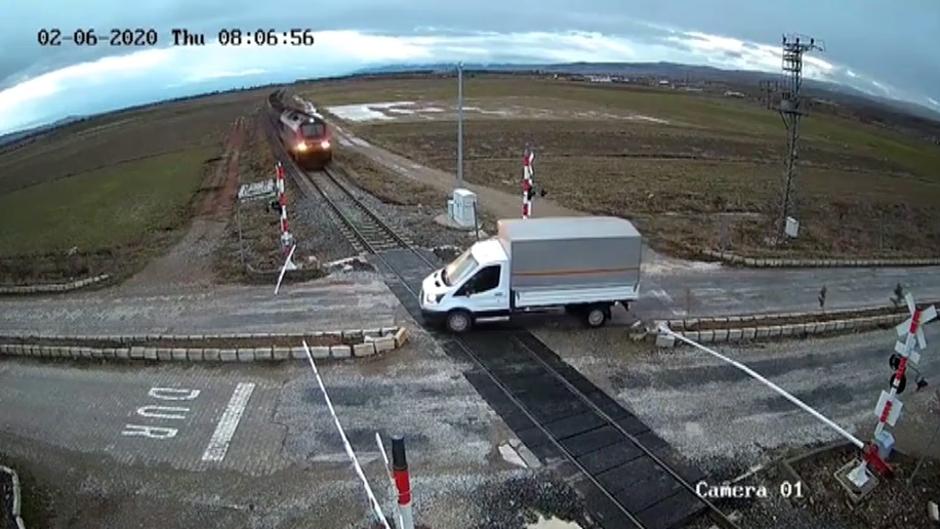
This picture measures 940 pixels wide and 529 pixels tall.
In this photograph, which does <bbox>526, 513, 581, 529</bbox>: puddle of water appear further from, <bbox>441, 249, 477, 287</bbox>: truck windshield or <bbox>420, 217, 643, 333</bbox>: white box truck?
<bbox>441, 249, 477, 287</bbox>: truck windshield

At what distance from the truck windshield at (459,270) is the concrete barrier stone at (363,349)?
2.77 metres

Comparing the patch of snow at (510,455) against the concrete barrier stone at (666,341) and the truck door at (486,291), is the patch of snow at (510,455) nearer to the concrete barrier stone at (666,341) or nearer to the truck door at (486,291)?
the truck door at (486,291)

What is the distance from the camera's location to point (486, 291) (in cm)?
1869

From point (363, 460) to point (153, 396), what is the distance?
5.79 meters

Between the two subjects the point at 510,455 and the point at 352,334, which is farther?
the point at 352,334

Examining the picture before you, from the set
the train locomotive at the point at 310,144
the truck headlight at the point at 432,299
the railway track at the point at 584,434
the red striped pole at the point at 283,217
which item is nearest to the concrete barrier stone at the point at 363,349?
the railway track at the point at 584,434

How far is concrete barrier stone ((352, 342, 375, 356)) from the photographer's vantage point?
17.6 meters

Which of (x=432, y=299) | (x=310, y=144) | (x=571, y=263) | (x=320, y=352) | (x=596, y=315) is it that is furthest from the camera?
(x=310, y=144)

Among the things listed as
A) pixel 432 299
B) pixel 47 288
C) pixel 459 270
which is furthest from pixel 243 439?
pixel 47 288

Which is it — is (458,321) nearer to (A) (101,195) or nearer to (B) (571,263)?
(B) (571,263)

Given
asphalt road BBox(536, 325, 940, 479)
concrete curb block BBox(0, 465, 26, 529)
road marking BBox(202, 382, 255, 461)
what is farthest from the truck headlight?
concrete curb block BBox(0, 465, 26, 529)

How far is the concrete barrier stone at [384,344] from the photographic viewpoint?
17828 mm

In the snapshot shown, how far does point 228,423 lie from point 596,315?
970cm

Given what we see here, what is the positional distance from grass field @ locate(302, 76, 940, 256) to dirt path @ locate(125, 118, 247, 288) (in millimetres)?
12746
